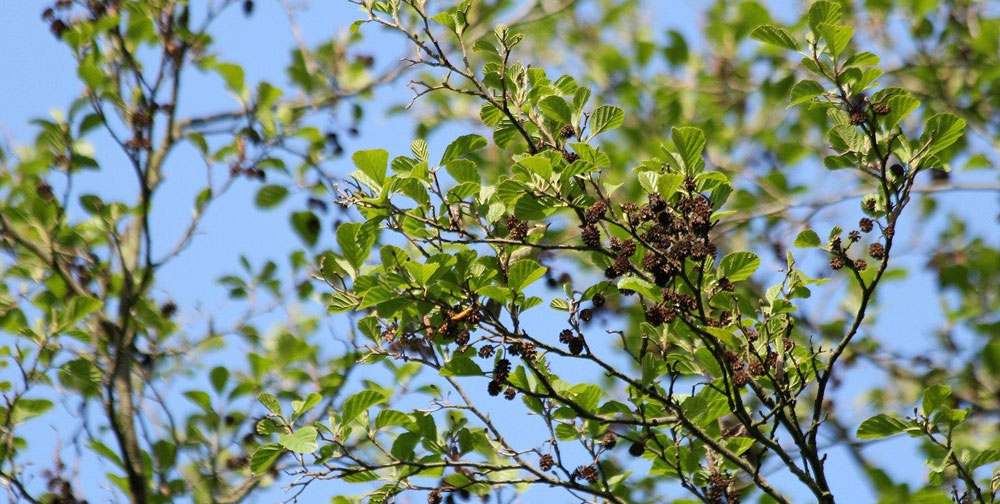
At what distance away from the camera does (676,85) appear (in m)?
7.12

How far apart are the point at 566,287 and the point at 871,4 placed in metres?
4.47

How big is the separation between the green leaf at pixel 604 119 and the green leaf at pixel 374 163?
542 millimetres

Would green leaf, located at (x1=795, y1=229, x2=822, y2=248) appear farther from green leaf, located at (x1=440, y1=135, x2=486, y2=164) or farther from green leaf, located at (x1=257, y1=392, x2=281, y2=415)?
green leaf, located at (x1=257, y1=392, x2=281, y2=415)

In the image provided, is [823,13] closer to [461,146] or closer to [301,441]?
[461,146]

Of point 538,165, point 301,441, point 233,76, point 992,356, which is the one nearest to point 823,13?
point 538,165

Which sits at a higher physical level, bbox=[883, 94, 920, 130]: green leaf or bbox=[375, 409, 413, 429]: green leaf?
bbox=[883, 94, 920, 130]: green leaf

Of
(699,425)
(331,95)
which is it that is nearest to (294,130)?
(331,95)

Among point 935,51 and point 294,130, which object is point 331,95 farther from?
point 935,51

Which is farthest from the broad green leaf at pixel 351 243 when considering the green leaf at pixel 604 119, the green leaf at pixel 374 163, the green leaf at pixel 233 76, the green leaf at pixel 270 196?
the green leaf at pixel 233 76

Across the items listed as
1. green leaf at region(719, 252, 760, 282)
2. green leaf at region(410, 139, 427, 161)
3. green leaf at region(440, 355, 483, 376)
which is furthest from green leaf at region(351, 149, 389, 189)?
green leaf at region(719, 252, 760, 282)

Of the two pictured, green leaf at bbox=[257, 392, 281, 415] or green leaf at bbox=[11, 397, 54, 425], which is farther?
green leaf at bbox=[11, 397, 54, 425]

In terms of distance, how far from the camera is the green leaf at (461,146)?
8.31 feet

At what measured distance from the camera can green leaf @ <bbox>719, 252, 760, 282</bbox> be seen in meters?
2.44

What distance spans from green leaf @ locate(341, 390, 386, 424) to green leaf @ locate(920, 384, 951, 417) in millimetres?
1418
